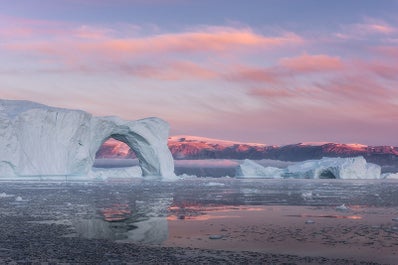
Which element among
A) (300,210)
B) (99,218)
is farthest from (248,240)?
(300,210)

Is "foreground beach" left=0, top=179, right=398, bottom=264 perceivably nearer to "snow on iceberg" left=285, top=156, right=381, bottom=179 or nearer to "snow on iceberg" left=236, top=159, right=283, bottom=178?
"snow on iceberg" left=285, top=156, right=381, bottom=179

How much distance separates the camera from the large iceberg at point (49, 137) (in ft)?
112

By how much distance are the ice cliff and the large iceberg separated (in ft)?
69.8

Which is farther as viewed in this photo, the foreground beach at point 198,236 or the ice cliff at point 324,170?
the ice cliff at point 324,170

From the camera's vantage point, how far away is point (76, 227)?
10.4 metres

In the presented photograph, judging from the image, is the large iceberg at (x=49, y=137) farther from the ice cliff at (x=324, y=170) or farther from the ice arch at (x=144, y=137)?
the ice cliff at (x=324, y=170)

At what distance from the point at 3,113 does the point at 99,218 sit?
25839mm

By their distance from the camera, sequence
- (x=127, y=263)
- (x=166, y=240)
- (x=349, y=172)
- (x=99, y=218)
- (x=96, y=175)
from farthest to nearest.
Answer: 1. (x=349, y=172)
2. (x=96, y=175)
3. (x=99, y=218)
4. (x=166, y=240)
5. (x=127, y=263)

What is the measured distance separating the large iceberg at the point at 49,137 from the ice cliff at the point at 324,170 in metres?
21.3

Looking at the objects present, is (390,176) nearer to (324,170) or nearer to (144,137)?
(324,170)

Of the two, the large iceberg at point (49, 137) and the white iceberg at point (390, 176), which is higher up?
the large iceberg at point (49, 137)

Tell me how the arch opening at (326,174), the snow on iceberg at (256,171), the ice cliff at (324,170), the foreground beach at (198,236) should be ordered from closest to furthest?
the foreground beach at (198,236)
the ice cliff at (324,170)
the arch opening at (326,174)
the snow on iceberg at (256,171)

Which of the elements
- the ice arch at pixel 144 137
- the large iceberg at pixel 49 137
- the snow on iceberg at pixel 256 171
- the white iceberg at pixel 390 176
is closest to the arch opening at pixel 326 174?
the snow on iceberg at pixel 256 171

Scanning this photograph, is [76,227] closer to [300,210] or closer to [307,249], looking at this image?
[307,249]
